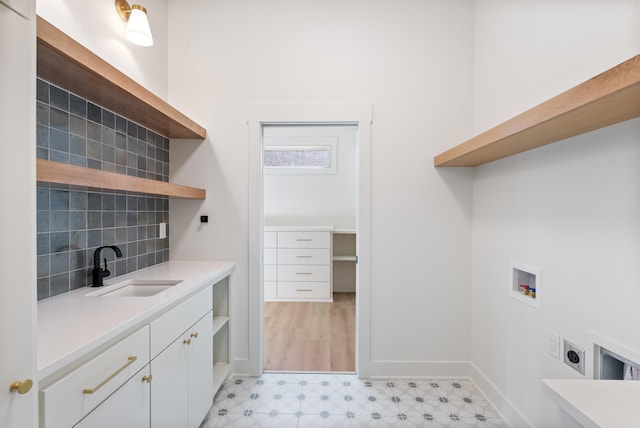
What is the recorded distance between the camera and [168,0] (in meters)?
2.26

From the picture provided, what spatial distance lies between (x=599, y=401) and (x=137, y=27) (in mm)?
2500

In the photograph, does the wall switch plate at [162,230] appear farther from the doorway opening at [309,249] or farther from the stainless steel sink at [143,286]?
the doorway opening at [309,249]

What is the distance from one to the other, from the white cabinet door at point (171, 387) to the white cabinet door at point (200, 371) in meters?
0.06

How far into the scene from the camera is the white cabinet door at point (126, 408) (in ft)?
3.15

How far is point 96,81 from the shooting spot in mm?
1337

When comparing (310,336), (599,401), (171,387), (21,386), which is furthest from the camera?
(310,336)

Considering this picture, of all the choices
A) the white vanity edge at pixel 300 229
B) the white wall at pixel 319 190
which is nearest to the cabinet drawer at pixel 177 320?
the white vanity edge at pixel 300 229

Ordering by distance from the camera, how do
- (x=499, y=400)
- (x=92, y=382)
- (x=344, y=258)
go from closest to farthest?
1. (x=92, y=382)
2. (x=499, y=400)
3. (x=344, y=258)

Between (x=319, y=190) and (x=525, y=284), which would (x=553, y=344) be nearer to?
(x=525, y=284)

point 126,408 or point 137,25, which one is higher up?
point 137,25

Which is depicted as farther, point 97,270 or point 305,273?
point 305,273

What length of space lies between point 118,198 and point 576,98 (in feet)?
7.27

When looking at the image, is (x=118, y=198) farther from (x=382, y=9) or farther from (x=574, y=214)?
(x=574, y=214)

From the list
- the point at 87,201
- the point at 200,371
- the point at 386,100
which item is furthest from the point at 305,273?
the point at 87,201
